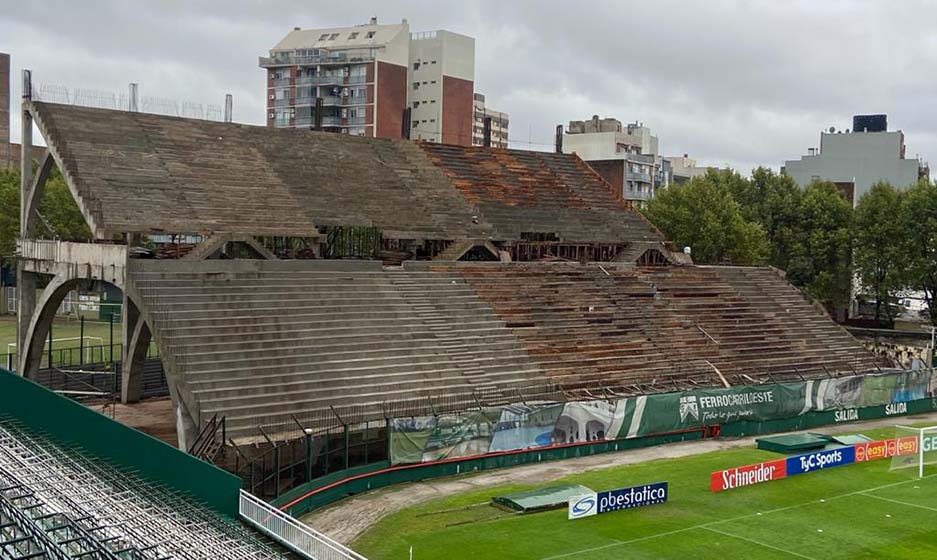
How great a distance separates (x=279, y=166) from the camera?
47812mm

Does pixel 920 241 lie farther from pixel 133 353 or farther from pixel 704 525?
pixel 133 353

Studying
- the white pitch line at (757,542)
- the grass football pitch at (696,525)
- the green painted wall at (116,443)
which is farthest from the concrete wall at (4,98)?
the white pitch line at (757,542)

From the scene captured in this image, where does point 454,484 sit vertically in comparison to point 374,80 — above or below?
below

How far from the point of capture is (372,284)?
41.2 meters

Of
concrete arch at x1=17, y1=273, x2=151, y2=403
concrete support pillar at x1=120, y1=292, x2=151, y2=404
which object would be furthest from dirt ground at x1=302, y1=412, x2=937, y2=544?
concrete support pillar at x1=120, y1=292, x2=151, y2=404

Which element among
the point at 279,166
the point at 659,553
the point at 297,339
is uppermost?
the point at 279,166

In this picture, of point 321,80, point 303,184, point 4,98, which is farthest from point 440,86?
point 303,184

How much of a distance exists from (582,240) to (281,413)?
27932mm

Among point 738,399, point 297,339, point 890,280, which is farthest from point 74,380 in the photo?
point 890,280

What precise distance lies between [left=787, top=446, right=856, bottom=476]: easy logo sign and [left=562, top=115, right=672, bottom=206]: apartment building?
58488mm

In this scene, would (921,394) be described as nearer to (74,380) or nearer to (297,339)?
(297,339)

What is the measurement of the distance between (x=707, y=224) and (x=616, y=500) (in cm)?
4586

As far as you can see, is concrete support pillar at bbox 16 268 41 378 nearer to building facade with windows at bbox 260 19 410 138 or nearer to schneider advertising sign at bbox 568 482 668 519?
schneider advertising sign at bbox 568 482 668 519

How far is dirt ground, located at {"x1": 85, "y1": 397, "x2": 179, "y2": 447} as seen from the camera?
119 feet
